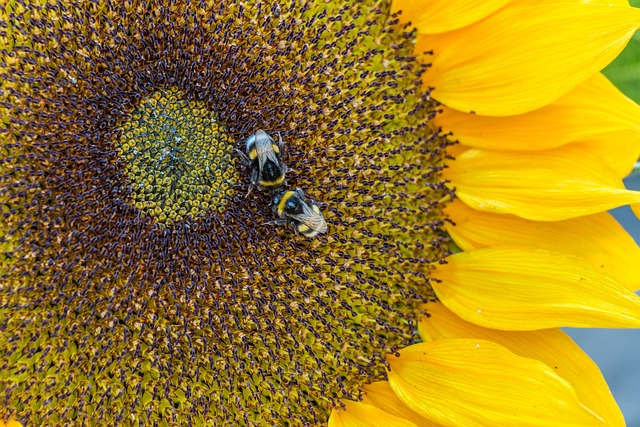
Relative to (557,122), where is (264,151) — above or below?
below

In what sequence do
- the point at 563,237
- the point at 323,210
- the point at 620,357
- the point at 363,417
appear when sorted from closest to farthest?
the point at 323,210, the point at 363,417, the point at 563,237, the point at 620,357

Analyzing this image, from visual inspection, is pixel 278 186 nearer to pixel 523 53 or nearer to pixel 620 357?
pixel 523 53

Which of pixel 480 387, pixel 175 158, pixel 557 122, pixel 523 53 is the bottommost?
pixel 480 387

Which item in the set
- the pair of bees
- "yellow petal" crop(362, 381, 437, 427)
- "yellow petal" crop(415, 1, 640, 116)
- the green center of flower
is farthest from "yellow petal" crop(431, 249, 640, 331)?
the green center of flower

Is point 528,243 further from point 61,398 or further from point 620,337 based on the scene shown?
point 61,398

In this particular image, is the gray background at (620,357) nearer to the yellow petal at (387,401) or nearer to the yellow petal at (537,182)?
the yellow petal at (537,182)

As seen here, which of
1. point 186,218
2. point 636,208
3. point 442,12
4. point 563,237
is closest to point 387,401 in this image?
point 563,237

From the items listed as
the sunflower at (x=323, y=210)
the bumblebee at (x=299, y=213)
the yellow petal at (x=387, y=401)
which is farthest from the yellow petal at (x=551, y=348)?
the bumblebee at (x=299, y=213)
